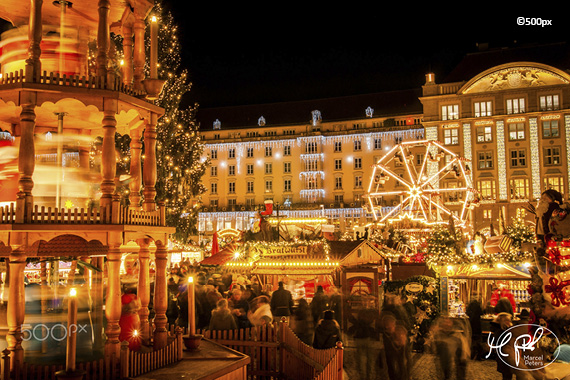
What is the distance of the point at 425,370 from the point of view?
11.0 meters

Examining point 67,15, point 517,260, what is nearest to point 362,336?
point 517,260

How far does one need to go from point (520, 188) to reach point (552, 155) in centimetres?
444

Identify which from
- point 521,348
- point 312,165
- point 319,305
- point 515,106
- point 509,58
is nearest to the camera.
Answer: point 521,348

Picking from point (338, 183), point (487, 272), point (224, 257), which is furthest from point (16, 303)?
point (338, 183)

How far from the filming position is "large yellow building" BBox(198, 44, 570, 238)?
2050 inches

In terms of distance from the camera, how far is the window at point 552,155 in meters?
52.1

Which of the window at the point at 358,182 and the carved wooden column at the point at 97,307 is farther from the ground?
the window at the point at 358,182

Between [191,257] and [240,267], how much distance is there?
15.2 meters

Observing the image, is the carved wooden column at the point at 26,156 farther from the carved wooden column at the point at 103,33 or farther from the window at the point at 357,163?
the window at the point at 357,163

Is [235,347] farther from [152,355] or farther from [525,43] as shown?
[525,43]

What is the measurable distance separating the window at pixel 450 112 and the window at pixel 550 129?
27.3 feet

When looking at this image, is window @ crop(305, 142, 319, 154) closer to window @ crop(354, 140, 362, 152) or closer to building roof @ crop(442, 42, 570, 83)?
window @ crop(354, 140, 362, 152)

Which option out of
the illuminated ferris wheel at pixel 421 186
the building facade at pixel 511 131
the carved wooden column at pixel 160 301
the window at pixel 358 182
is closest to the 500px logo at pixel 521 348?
the carved wooden column at pixel 160 301

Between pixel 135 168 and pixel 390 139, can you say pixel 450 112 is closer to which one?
pixel 390 139
